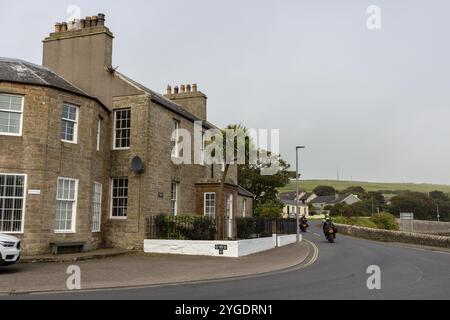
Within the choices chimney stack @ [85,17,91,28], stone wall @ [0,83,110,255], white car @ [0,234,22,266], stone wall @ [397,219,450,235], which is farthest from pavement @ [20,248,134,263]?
stone wall @ [397,219,450,235]

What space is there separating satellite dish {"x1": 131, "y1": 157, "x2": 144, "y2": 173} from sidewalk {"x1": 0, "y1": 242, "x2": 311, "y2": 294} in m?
4.11

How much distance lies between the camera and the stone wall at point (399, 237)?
86.4 ft

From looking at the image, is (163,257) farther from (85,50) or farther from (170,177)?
(85,50)

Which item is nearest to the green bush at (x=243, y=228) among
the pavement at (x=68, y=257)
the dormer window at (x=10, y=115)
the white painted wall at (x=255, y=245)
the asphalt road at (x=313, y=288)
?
the white painted wall at (x=255, y=245)

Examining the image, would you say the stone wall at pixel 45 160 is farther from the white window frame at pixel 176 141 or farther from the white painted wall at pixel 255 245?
the white painted wall at pixel 255 245

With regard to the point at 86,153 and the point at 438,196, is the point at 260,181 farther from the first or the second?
the point at 438,196

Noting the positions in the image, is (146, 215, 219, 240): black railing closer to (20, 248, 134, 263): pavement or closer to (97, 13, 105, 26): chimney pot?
(20, 248, 134, 263): pavement

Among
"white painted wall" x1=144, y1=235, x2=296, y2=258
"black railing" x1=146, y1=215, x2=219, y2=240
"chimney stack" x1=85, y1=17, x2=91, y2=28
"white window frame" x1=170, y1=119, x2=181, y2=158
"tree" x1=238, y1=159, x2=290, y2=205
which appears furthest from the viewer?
"tree" x1=238, y1=159, x2=290, y2=205

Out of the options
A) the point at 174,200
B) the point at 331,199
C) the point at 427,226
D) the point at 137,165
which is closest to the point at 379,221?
the point at 427,226

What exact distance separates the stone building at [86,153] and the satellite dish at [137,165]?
6 centimetres

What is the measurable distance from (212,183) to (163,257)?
7.56m

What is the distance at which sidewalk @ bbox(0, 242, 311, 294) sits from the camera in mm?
10711

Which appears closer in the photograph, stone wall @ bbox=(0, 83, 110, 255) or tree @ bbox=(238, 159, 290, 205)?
stone wall @ bbox=(0, 83, 110, 255)

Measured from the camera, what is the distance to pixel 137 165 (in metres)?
19.8
